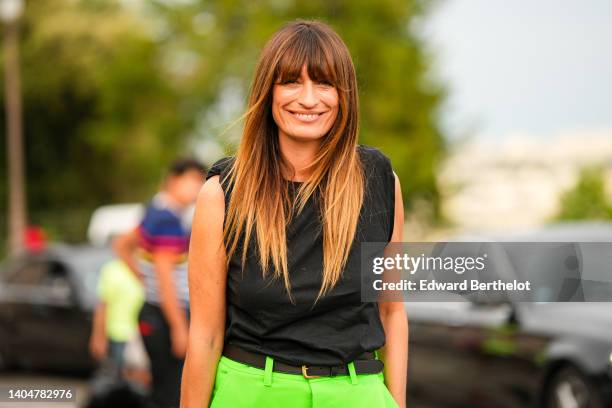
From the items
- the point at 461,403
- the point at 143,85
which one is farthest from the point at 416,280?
the point at 143,85

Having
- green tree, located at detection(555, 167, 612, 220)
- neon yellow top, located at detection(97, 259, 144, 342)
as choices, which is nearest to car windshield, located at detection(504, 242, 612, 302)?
neon yellow top, located at detection(97, 259, 144, 342)

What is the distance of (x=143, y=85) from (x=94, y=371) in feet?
98.4

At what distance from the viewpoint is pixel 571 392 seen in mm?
7574

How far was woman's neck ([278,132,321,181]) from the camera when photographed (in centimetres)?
314

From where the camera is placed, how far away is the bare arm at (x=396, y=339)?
3.17m

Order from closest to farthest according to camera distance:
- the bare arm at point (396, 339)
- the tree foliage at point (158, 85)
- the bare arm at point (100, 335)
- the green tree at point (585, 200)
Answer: the bare arm at point (396, 339)
the bare arm at point (100, 335)
the green tree at point (585, 200)
the tree foliage at point (158, 85)

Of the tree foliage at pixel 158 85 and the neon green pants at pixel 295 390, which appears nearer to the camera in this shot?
the neon green pants at pixel 295 390

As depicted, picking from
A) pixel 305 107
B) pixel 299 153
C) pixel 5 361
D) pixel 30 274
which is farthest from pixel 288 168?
pixel 5 361

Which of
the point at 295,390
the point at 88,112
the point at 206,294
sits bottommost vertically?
the point at 295,390

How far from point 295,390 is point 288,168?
1.97 ft

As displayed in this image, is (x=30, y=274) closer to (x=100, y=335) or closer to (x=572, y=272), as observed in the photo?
(x=100, y=335)

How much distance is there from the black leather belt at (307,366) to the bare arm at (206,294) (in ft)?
0.19

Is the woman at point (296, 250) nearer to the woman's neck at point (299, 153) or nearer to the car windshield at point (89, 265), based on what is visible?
the woman's neck at point (299, 153)

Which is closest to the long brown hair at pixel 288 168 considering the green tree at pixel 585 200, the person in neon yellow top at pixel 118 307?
the person in neon yellow top at pixel 118 307
